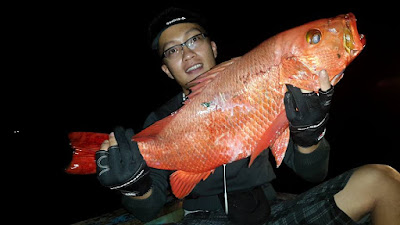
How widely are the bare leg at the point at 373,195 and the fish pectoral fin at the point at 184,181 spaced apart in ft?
3.35

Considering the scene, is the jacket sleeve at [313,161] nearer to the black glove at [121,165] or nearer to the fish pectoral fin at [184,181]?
the fish pectoral fin at [184,181]

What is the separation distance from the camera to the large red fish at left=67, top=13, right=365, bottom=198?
4.61 ft

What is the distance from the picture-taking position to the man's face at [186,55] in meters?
2.41

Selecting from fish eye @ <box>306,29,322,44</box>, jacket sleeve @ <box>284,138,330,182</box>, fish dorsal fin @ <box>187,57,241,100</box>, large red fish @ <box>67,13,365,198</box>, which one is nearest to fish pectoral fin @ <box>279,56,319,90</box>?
large red fish @ <box>67,13,365,198</box>

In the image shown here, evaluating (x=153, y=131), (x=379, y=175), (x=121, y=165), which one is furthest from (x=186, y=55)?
(x=379, y=175)

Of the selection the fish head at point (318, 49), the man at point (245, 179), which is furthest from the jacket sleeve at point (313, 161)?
the fish head at point (318, 49)

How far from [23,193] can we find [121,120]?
20.0m

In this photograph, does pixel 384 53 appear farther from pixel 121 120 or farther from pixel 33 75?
pixel 33 75

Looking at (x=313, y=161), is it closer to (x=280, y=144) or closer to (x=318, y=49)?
(x=280, y=144)

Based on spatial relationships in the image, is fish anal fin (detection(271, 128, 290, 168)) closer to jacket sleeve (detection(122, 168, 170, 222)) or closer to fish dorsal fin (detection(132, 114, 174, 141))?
fish dorsal fin (detection(132, 114, 174, 141))

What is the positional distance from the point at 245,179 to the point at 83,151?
4.86 feet

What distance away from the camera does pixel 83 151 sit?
6.38 ft

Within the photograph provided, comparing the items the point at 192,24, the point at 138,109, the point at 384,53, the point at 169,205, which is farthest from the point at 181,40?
the point at 138,109

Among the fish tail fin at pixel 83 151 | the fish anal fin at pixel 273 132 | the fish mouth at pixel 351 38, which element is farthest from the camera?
the fish tail fin at pixel 83 151
